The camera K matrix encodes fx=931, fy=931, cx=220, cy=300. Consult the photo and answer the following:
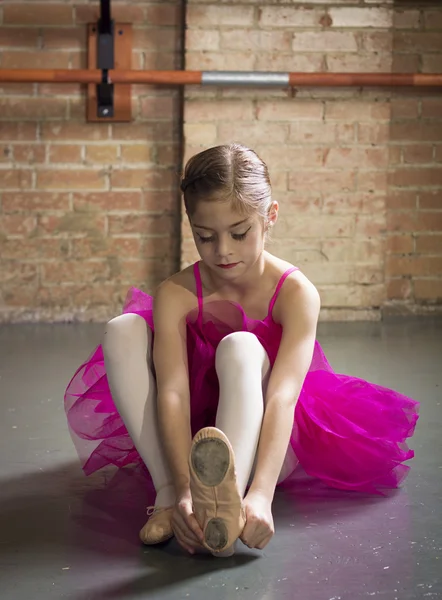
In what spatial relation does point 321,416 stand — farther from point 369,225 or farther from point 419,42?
point 419,42

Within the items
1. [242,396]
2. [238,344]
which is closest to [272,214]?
[238,344]

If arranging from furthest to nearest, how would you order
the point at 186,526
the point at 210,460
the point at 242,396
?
the point at 242,396 → the point at 186,526 → the point at 210,460

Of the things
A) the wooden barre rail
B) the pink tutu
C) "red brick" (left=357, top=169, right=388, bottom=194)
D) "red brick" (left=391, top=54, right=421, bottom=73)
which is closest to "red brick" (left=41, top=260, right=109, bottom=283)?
the wooden barre rail

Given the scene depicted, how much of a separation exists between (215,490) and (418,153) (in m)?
2.66

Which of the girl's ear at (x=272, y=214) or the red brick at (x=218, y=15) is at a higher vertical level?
the red brick at (x=218, y=15)

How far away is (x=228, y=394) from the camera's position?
4.95 feet

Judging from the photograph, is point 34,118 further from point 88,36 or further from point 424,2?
point 424,2

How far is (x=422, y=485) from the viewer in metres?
1.79

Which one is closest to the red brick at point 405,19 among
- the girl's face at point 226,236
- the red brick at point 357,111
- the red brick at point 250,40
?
the red brick at point 357,111

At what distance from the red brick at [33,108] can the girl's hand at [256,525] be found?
242 cm

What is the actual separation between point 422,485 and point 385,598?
0.55 meters

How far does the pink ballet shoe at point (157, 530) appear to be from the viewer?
4.75ft

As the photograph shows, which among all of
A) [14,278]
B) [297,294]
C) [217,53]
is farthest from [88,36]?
[297,294]

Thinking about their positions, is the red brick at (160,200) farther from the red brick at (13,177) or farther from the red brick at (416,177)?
the red brick at (416,177)
